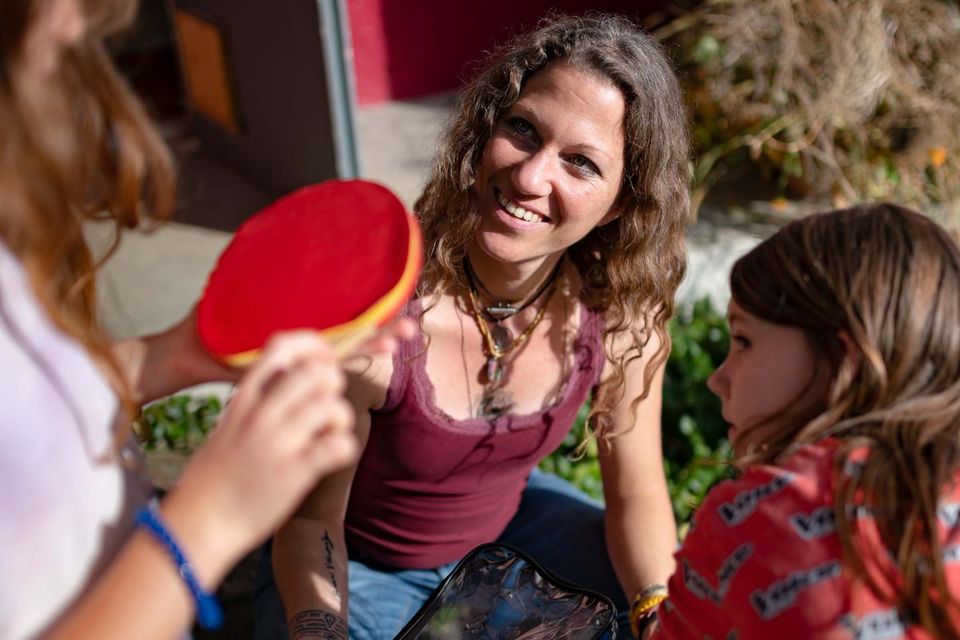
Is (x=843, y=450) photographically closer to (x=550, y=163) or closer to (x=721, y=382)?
(x=721, y=382)

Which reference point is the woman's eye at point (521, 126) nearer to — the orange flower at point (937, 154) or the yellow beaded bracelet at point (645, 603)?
the yellow beaded bracelet at point (645, 603)

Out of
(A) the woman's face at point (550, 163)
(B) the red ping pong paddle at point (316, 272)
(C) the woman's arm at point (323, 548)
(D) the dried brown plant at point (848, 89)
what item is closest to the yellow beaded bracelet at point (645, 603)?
(C) the woman's arm at point (323, 548)

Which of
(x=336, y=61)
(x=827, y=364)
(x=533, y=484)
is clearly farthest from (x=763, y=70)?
(x=827, y=364)

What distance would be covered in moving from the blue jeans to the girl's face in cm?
72

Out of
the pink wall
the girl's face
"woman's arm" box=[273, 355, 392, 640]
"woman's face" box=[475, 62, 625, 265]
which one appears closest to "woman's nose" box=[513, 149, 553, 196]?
"woman's face" box=[475, 62, 625, 265]

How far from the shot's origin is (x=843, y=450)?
4.02ft

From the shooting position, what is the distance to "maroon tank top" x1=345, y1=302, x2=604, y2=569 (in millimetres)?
1844

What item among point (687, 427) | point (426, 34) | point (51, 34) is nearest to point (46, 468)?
point (51, 34)

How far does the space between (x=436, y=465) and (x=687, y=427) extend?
116cm

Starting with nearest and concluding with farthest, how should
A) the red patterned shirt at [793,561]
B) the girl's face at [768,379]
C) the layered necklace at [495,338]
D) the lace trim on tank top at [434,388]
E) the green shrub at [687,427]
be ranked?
1. the red patterned shirt at [793,561]
2. the girl's face at [768,379]
3. the lace trim on tank top at [434,388]
4. the layered necklace at [495,338]
5. the green shrub at [687,427]

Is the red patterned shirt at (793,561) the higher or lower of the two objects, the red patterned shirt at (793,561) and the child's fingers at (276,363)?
the lower

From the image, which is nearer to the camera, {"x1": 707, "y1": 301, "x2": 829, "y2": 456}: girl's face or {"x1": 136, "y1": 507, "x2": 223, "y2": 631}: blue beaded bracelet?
{"x1": 136, "y1": 507, "x2": 223, "y2": 631}: blue beaded bracelet

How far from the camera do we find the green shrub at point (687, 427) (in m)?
2.72

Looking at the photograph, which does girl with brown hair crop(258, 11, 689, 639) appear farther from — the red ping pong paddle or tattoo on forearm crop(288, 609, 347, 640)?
the red ping pong paddle
